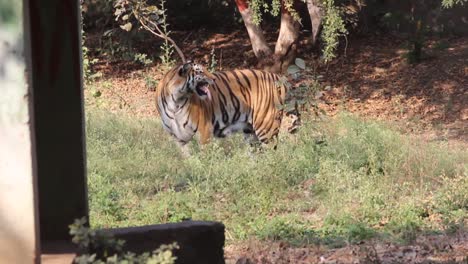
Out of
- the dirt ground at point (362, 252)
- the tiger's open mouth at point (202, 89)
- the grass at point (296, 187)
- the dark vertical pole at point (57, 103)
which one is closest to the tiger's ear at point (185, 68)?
the tiger's open mouth at point (202, 89)

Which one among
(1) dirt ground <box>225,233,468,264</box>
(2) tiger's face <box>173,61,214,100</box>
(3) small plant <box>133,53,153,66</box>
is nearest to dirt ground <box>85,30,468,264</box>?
(3) small plant <box>133,53,153,66</box>

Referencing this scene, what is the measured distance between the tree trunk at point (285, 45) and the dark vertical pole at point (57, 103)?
1160 cm

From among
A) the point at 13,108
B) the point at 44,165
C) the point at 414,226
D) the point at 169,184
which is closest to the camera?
the point at 13,108

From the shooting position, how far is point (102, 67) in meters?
17.6

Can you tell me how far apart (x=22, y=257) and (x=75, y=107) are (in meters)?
1.03

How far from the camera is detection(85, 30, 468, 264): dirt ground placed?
47.1 feet

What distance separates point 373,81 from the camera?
16438mm

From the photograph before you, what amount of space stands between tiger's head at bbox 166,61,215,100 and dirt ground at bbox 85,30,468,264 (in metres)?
2.54

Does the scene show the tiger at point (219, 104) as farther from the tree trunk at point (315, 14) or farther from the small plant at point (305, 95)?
the tree trunk at point (315, 14)

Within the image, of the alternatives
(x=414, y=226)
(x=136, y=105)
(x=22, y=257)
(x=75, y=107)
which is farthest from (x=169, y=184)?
(x=136, y=105)

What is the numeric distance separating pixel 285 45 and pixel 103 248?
12349mm

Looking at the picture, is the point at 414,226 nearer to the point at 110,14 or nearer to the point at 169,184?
the point at 169,184

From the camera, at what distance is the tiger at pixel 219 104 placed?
1031cm

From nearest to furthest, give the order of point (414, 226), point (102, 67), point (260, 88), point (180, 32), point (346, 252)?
point (346, 252), point (414, 226), point (260, 88), point (102, 67), point (180, 32)
